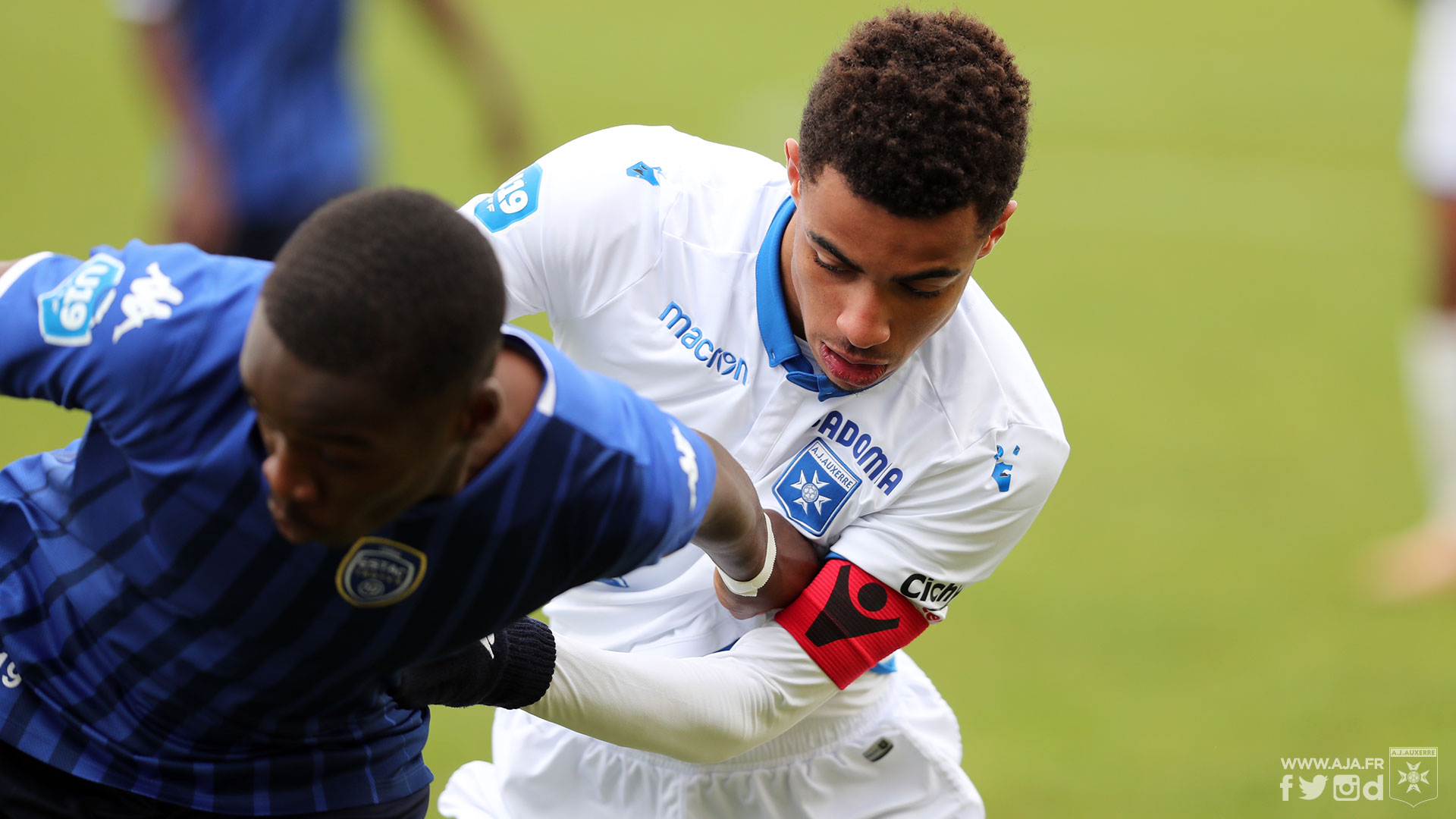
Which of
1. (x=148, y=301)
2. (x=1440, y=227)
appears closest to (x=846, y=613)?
(x=148, y=301)

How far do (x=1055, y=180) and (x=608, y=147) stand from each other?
29.5 ft

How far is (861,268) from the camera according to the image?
2.36 metres

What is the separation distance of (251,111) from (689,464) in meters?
3.59

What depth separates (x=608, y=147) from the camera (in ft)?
8.68

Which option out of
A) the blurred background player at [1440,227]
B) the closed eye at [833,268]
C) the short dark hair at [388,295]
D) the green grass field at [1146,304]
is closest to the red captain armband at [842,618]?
the closed eye at [833,268]

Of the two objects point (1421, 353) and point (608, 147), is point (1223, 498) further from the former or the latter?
point (608, 147)

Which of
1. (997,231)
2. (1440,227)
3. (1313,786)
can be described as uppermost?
(1440,227)

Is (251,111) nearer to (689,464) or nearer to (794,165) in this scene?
(794,165)

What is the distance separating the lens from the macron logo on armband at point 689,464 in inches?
82.1

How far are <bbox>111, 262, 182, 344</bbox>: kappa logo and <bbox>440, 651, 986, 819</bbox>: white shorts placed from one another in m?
1.31

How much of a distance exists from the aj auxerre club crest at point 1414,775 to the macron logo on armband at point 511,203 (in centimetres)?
343

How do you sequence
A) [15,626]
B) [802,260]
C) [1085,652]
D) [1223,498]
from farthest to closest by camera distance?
[1223,498]
[1085,652]
[802,260]
[15,626]

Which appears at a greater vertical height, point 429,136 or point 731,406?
point 429,136

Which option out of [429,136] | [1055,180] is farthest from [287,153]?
[1055,180]
